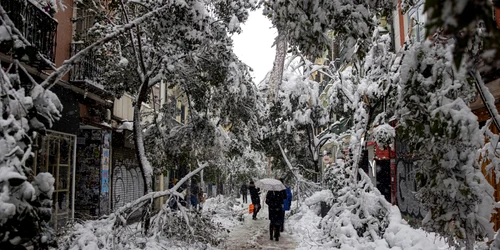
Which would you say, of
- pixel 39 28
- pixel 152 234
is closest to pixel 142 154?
pixel 152 234

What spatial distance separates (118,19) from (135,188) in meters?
8.71

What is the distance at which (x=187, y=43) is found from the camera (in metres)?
8.31

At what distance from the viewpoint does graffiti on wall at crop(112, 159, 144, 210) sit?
15211 mm

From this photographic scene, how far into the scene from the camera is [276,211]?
1256 centimetres

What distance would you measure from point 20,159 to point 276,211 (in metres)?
10.0

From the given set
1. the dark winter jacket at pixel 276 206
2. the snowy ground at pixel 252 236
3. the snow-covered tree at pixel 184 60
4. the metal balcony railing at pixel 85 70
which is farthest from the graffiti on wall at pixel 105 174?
the dark winter jacket at pixel 276 206

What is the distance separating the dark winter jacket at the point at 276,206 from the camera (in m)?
12.5

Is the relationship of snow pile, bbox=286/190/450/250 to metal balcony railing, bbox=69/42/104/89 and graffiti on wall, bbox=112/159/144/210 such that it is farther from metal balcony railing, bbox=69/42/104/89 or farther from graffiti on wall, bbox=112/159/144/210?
graffiti on wall, bbox=112/159/144/210

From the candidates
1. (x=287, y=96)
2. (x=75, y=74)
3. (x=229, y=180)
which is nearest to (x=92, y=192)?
(x=75, y=74)

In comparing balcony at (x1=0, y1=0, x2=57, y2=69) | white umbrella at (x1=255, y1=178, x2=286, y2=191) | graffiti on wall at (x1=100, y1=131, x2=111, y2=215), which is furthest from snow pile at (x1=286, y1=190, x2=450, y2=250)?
graffiti on wall at (x1=100, y1=131, x2=111, y2=215)

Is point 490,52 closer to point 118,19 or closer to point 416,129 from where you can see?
point 416,129

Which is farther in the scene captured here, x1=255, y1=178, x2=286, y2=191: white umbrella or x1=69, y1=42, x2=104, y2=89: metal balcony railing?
x1=255, y1=178, x2=286, y2=191: white umbrella

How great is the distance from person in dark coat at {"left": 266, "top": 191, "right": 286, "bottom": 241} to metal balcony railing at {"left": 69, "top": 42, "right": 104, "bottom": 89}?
601 centimetres

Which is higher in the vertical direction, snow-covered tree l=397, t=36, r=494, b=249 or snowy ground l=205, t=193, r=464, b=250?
snow-covered tree l=397, t=36, r=494, b=249
